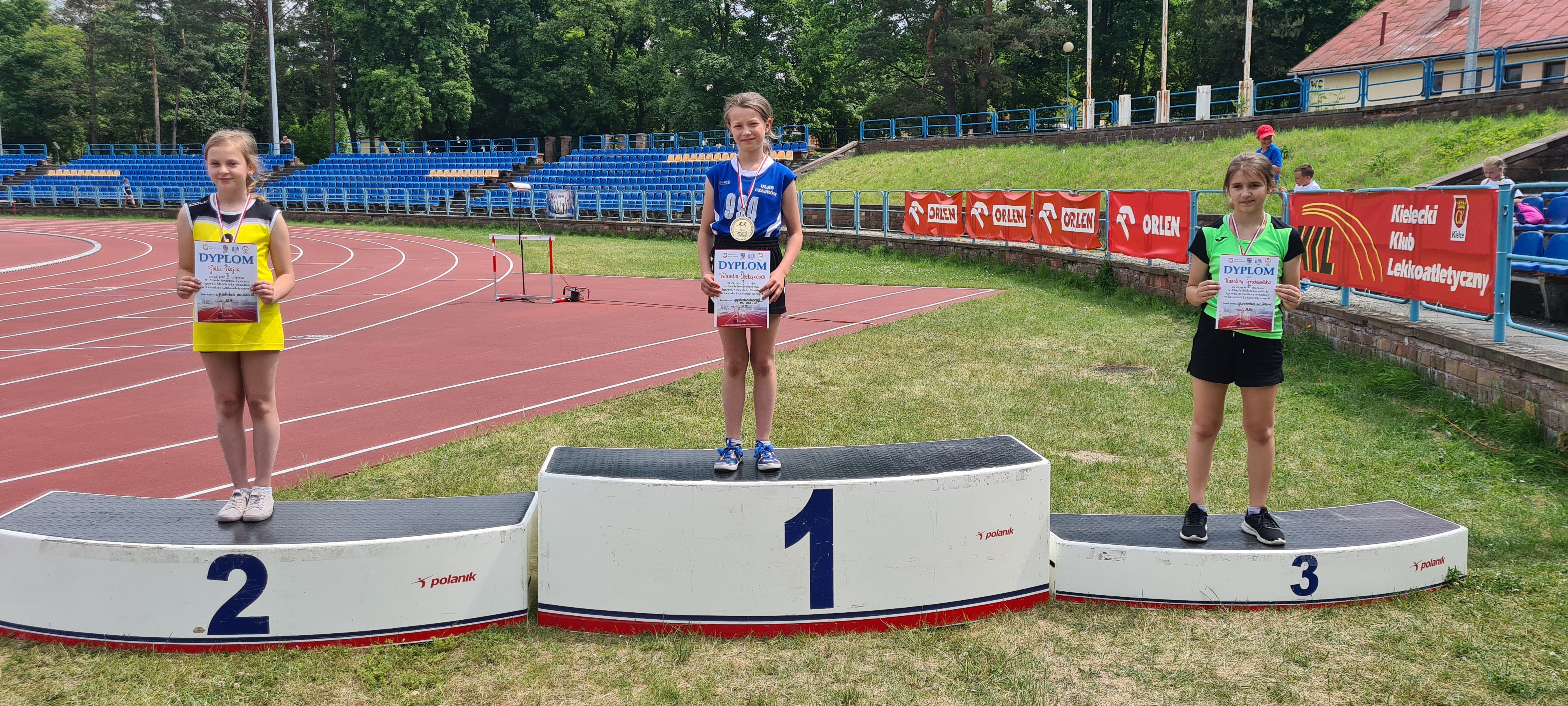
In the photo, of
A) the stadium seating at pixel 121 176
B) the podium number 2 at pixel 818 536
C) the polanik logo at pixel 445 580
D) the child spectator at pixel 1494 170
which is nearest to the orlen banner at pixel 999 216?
the child spectator at pixel 1494 170

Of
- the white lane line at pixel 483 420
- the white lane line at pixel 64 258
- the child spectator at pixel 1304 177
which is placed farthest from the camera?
the white lane line at pixel 64 258

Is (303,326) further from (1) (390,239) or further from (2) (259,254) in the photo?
(1) (390,239)

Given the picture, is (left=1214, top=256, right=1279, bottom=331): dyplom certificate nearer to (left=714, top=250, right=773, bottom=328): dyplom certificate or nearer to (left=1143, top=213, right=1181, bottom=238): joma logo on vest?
(left=714, top=250, right=773, bottom=328): dyplom certificate

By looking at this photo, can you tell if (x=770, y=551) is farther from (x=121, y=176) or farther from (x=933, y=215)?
(x=121, y=176)

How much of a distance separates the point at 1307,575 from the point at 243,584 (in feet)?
13.9

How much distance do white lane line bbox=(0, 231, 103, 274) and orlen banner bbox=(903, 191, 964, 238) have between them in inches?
771

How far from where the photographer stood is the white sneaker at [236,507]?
13.5 ft

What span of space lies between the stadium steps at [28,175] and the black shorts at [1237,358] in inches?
2522

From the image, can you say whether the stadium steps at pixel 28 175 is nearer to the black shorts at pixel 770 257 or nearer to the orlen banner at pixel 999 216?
the orlen banner at pixel 999 216

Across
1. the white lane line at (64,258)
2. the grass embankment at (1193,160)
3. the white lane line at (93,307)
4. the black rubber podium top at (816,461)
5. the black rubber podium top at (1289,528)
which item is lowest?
the black rubber podium top at (1289,528)

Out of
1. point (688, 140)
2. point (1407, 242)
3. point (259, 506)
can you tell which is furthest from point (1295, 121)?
point (688, 140)

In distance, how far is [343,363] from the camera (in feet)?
34.3

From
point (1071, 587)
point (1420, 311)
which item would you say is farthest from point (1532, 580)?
point (1420, 311)

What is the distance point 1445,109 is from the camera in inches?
817
